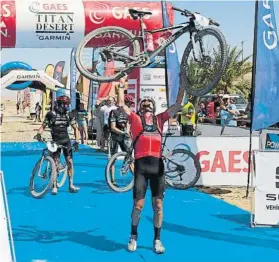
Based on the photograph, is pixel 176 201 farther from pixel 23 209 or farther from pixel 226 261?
pixel 226 261

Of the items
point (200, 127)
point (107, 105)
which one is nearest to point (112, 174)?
point (107, 105)

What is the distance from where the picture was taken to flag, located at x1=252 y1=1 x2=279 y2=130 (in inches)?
383

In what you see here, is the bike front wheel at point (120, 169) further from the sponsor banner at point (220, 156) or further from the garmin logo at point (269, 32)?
the garmin logo at point (269, 32)

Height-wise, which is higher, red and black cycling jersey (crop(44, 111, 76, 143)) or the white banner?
red and black cycling jersey (crop(44, 111, 76, 143))

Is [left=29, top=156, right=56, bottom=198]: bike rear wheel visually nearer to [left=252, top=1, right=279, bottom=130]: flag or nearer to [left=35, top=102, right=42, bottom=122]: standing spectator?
[left=252, top=1, right=279, bottom=130]: flag

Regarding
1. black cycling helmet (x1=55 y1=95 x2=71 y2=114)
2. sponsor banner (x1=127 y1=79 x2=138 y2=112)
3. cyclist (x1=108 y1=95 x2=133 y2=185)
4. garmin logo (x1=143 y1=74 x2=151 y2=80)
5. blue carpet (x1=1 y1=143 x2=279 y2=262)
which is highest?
garmin logo (x1=143 y1=74 x2=151 y2=80)

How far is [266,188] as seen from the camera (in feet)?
25.5

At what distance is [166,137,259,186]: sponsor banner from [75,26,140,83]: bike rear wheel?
3879 millimetres

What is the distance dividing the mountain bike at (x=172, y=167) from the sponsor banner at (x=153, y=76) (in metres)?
6.57

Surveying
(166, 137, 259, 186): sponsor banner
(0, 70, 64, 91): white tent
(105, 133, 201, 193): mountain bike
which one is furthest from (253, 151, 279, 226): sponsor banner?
(0, 70, 64, 91): white tent

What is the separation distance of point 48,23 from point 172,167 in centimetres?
514

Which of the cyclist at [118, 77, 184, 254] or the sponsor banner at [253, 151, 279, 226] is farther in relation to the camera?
the sponsor banner at [253, 151, 279, 226]

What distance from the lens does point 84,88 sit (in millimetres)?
30609

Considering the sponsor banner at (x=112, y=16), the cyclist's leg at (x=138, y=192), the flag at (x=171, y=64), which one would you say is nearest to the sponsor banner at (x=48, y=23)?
the sponsor banner at (x=112, y=16)
